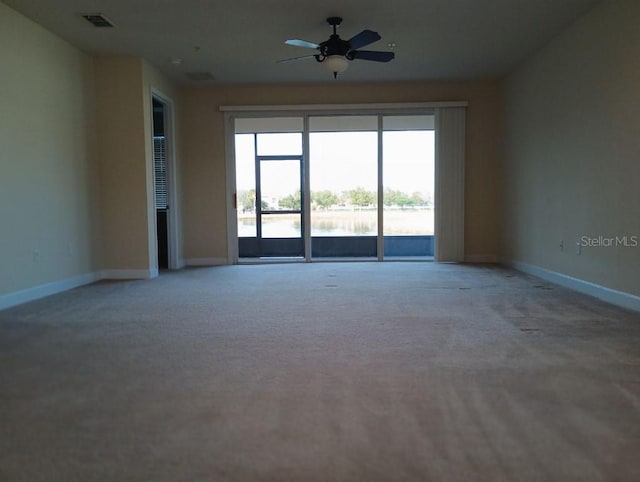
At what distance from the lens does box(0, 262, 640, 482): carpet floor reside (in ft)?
5.01

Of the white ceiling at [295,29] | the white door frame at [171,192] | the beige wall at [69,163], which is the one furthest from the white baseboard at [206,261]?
the white ceiling at [295,29]

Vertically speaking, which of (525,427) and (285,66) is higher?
(285,66)

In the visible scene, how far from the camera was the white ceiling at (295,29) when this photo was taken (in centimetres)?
438

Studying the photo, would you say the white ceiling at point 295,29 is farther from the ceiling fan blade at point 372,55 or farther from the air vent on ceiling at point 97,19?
the ceiling fan blade at point 372,55

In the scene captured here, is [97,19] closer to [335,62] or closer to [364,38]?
[335,62]

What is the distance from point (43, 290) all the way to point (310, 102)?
15.3 feet

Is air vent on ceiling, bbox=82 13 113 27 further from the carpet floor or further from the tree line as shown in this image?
the tree line

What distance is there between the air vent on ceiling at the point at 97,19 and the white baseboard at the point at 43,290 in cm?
280

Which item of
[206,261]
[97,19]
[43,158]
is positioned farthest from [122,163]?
[206,261]

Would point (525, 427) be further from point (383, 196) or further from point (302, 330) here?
point (383, 196)

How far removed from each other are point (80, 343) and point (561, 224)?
4.92 metres

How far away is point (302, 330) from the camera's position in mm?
3197

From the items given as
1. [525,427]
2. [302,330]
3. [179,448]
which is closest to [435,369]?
→ [525,427]

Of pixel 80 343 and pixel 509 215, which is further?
pixel 509 215
